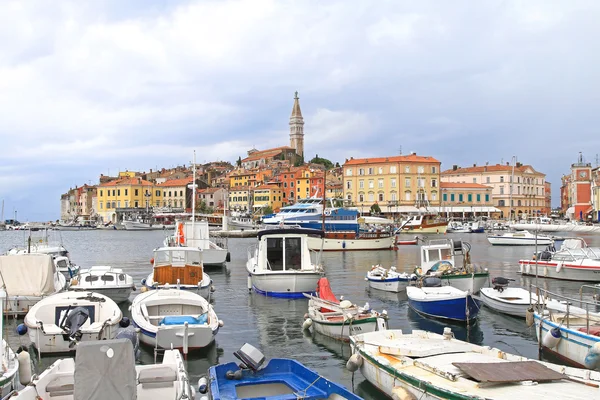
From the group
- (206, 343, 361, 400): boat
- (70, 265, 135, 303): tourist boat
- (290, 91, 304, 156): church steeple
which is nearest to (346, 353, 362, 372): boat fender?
(206, 343, 361, 400): boat

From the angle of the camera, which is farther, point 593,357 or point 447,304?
point 447,304

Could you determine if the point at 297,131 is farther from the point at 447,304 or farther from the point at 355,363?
the point at 355,363

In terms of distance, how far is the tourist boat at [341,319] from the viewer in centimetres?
1502

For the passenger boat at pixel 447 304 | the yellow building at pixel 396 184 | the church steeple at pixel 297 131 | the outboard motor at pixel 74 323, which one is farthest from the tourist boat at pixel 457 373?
the church steeple at pixel 297 131

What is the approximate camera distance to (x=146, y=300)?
16.1 meters

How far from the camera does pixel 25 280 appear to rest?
18.9 meters

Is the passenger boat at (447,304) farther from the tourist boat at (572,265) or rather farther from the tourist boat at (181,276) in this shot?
the tourist boat at (572,265)

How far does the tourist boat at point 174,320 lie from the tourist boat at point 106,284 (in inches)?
222

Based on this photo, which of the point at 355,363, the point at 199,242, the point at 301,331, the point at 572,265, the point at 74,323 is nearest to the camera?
the point at 355,363

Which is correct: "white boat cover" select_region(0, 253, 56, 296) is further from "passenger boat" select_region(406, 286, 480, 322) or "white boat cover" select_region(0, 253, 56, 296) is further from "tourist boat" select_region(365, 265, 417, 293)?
"tourist boat" select_region(365, 265, 417, 293)

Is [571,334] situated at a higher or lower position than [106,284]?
lower

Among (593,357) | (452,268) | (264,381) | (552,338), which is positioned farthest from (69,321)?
(452,268)

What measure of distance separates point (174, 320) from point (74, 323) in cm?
243

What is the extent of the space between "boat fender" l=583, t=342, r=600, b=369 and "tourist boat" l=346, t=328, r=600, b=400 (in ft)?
7.19
